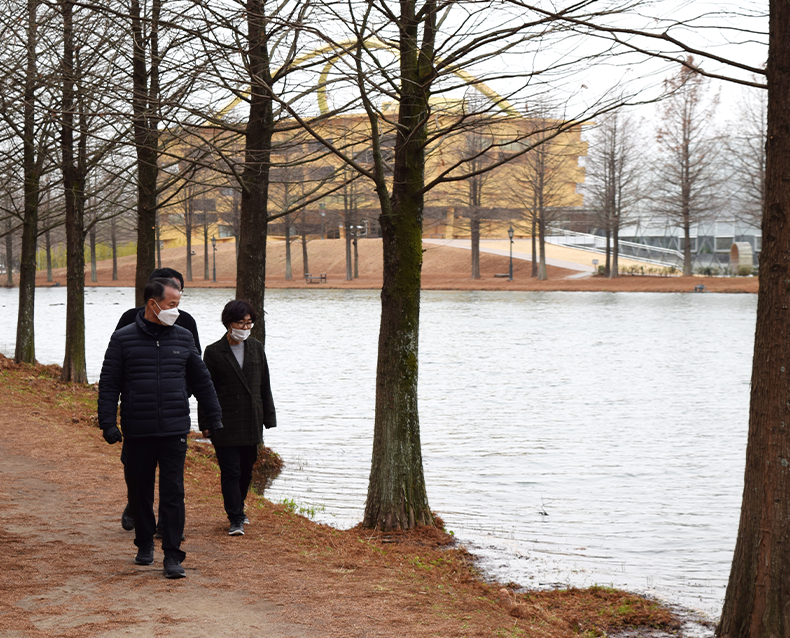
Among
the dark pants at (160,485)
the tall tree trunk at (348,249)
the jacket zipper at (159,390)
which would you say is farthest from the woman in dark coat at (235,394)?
the tall tree trunk at (348,249)

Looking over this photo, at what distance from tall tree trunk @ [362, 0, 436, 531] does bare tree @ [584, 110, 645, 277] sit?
5511 cm

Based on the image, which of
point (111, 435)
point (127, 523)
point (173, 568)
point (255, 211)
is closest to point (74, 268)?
point (255, 211)

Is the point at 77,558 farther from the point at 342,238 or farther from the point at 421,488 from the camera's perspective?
the point at 342,238

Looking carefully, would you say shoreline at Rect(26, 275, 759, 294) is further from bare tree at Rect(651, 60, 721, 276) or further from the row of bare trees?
the row of bare trees

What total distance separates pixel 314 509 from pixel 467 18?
16.1 feet

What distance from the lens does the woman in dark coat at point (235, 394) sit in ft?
21.9

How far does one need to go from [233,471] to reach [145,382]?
4.95 ft

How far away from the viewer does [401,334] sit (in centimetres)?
810

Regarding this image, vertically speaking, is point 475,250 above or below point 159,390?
above

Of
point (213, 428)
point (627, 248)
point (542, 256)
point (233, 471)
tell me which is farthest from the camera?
point (627, 248)

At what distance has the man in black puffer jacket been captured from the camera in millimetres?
5449

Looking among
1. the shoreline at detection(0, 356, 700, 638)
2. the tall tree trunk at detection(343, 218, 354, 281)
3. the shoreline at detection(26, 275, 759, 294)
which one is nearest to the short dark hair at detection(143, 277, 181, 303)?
the shoreline at detection(0, 356, 700, 638)

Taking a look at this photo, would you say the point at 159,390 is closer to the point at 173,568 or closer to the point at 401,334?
the point at 173,568

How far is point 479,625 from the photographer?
5129mm
